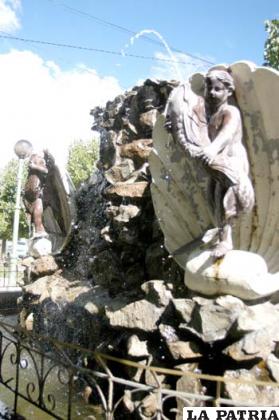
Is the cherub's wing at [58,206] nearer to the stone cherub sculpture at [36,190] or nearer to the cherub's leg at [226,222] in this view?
the stone cherub sculpture at [36,190]

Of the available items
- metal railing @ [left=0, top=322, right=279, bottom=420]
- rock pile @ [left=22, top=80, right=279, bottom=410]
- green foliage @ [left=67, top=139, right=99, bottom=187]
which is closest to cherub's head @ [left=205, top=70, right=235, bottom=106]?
rock pile @ [left=22, top=80, right=279, bottom=410]

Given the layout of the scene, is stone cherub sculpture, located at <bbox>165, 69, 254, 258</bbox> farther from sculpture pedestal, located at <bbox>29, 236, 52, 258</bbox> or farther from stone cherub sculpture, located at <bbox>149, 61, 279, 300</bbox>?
sculpture pedestal, located at <bbox>29, 236, 52, 258</bbox>

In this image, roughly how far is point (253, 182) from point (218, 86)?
0.89m

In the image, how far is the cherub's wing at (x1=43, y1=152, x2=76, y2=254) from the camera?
8203mm

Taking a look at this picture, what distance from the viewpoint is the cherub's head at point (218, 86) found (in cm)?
415

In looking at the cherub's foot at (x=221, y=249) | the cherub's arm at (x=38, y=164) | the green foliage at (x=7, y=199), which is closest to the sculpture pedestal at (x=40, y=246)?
the cherub's arm at (x=38, y=164)

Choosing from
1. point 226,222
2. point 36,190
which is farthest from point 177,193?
point 36,190

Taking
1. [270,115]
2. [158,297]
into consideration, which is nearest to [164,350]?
[158,297]

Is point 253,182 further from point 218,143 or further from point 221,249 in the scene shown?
point 221,249

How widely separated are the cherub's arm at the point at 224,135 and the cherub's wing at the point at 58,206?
441 cm

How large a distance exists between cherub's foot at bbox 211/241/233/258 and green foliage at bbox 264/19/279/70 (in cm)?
839

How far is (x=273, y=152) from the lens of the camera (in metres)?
4.25

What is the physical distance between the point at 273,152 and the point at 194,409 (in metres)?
2.28

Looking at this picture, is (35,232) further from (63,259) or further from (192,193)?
(192,193)
